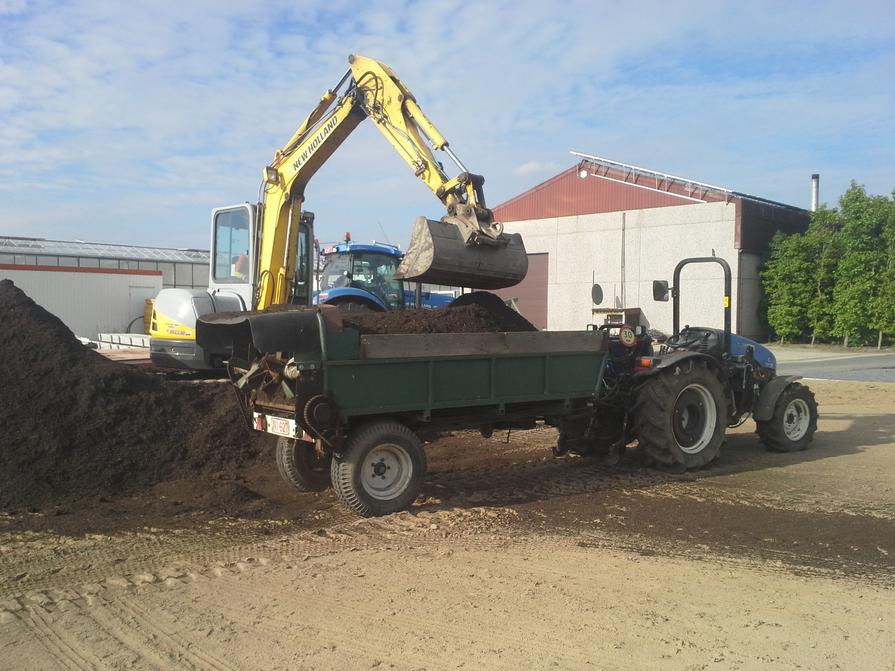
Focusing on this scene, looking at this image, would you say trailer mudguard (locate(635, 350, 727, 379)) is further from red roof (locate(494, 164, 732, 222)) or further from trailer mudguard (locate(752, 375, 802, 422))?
red roof (locate(494, 164, 732, 222))

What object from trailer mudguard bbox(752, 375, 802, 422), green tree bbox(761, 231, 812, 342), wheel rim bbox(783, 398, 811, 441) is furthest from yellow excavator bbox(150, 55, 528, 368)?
green tree bbox(761, 231, 812, 342)

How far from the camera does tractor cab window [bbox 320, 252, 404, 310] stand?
11.5 meters

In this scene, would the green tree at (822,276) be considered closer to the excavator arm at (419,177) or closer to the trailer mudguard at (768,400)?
the trailer mudguard at (768,400)

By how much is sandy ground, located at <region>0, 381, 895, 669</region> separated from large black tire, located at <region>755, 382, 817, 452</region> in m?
1.52

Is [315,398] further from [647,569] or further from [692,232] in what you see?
[692,232]

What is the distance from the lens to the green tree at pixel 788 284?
25.9m

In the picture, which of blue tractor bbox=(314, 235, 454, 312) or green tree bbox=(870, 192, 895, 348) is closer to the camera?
blue tractor bbox=(314, 235, 454, 312)

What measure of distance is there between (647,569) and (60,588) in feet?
11.3

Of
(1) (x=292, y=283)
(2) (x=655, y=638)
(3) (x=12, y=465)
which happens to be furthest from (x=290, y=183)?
(2) (x=655, y=638)

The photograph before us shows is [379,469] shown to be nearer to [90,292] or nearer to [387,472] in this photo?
[387,472]

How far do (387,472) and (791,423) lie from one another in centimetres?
549

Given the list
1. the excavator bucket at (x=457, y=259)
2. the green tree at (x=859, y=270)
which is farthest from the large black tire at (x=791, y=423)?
the green tree at (x=859, y=270)

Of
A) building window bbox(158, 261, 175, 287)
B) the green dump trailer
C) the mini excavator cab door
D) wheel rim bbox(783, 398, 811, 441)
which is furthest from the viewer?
building window bbox(158, 261, 175, 287)

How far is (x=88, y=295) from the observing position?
79.5 feet
